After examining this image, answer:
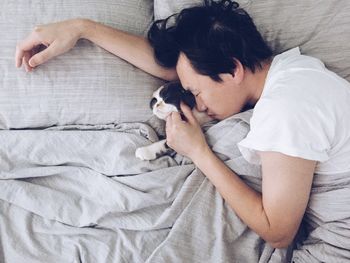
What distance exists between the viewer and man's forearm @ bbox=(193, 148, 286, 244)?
1033 millimetres

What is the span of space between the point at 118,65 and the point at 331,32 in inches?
24.3

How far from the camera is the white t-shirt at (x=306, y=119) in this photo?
0.93 meters

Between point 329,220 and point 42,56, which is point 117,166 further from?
point 329,220

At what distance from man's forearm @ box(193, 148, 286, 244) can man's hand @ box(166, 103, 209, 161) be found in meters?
0.02

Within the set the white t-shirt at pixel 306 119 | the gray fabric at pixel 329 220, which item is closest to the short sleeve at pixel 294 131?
the white t-shirt at pixel 306 119

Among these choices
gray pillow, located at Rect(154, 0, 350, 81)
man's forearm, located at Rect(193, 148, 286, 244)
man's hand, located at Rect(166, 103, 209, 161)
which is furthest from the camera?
gray pillow, located at Rect(154, 0, 350, 81)

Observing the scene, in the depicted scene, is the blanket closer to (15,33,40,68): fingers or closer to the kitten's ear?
the kitten's ear

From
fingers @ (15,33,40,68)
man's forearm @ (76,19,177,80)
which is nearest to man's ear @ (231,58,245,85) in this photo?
man's forearm @ (76,19,177,80)

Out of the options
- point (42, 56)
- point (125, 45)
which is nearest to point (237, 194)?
point (125, 45)

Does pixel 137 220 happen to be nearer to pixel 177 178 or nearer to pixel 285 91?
pixel 177 178

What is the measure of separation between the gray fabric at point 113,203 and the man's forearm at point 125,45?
0.67 ft

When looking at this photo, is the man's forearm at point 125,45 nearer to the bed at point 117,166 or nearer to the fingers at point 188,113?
the bed at point 117,166

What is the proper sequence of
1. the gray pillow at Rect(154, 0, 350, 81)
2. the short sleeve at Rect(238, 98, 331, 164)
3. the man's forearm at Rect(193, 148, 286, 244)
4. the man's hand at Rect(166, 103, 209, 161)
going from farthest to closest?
the gray pillow at Rect(154, 0, 350, 81), the man's hand at Rect(166, 103, 209, 161), the man's forearm at Rect(193, 148, 286, 244), the short sleeve at Rect(238, 98, 331, 164)

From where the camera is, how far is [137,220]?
3.63ft
